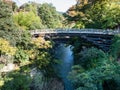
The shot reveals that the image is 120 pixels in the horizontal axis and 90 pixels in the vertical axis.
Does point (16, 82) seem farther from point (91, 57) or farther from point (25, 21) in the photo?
point (25, 21)

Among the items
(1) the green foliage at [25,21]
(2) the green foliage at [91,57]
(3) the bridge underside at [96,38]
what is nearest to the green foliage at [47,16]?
(1) the green foliage at [25,21]

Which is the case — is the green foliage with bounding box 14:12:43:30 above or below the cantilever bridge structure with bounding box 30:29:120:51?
above

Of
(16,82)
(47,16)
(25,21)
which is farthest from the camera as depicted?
(47,16)

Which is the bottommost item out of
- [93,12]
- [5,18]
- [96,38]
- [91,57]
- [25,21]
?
[91,57]

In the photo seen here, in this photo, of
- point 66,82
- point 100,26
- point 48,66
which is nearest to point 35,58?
point 48,66

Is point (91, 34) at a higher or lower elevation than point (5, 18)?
lower

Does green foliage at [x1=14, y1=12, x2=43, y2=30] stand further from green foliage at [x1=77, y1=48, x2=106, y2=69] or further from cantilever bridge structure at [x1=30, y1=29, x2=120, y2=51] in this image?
green foliage at [x1=77, y1=48, x2=106, y2=69]

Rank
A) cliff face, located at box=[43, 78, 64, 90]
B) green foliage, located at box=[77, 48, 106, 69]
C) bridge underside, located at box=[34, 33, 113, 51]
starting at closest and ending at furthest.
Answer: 1. green foliage, located at box=[77, 48, 106, 69]
2. cliff face, located at box=[43, 78, 64, 90]
3. bridge underside, located at box=[34, 33, 113, 51]

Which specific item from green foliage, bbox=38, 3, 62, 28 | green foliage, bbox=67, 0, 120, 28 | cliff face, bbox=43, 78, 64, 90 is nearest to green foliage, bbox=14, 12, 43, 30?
green foliage, bbox=67, 0, 120, 28

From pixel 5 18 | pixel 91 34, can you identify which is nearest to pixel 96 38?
pixel 91 34

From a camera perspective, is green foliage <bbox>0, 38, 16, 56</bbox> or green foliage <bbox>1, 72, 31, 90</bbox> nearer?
green foliage <bbox>1, 72, 31, 90</bbox>

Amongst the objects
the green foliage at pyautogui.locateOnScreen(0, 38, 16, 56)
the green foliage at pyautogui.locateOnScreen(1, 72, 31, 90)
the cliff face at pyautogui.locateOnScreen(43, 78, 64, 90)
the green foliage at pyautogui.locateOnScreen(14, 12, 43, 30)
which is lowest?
the cliff face at pyautogui.locateOnScreen(43, 78, 64, 90)

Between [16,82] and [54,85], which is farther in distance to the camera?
[54,85]

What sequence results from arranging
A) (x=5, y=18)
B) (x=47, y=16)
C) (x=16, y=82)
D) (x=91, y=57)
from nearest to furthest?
(x=16, y=82) < (x=91, y=57) < (x=5, y=18) < (x=47, y=16)
